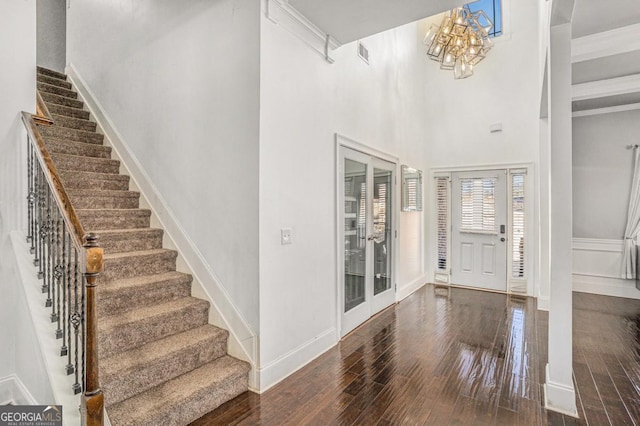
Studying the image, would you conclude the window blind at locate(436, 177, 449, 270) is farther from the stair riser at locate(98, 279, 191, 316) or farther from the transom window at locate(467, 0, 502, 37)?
the stair riser at locate(98, 279, 191, 316)

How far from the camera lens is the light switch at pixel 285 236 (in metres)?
2.91

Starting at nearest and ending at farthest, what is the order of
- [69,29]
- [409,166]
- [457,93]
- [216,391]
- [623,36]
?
[216,391]
[623,36]
[69,29]
[409,166]
[457,93]

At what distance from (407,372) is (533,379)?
3.48ft

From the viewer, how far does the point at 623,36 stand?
338 cm

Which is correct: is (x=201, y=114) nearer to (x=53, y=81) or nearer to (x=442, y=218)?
(x=53, y=81)

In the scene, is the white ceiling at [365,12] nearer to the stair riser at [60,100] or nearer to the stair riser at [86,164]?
the stair riser at [86,164]

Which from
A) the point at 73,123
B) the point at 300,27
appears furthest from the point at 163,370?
the point at 73,123

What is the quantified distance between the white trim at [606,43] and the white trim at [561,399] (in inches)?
135

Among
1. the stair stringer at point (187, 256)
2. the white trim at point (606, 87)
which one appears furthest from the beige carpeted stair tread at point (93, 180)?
the white trim at point (606, 87)

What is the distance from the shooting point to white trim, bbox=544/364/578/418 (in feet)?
7.88

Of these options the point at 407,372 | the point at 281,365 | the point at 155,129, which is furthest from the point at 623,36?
the point at 155,129

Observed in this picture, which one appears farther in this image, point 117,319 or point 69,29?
point 69,29

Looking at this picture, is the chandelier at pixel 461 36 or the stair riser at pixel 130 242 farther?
the chandelier at pixel 461 36

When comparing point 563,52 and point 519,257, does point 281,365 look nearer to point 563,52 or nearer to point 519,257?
point 563,52
